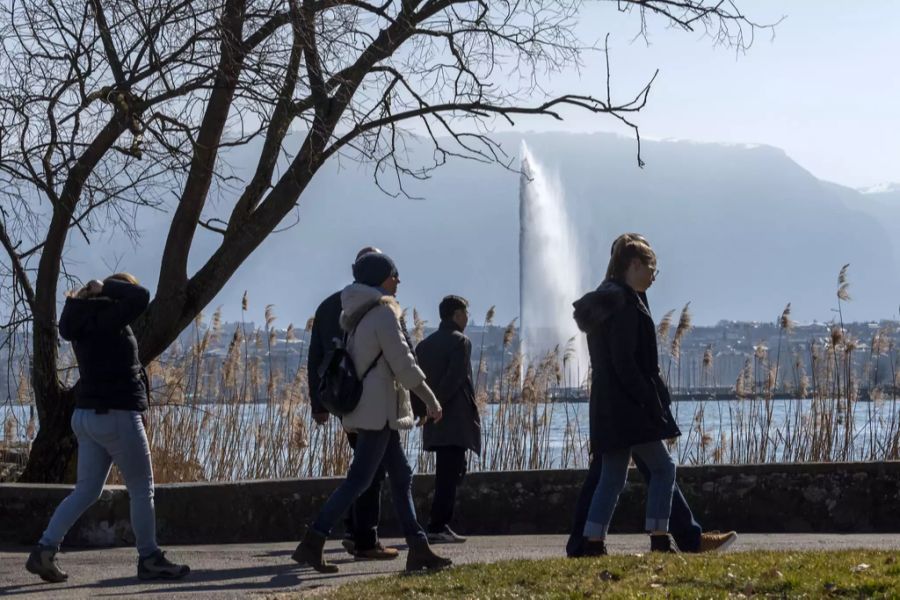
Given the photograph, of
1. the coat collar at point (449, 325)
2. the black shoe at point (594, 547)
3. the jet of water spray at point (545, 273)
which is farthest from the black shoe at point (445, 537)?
the jet of water spray at point (545, 273)

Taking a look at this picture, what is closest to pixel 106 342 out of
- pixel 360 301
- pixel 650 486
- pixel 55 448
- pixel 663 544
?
pixel 360 301

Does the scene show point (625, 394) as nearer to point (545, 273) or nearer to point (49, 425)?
point (49, 425)

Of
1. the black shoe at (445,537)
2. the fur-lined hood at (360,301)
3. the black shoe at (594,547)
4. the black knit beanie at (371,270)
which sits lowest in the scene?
the black shoe at (445,537)

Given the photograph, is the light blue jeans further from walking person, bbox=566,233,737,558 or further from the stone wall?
walking person, bbox=566,233,737,558

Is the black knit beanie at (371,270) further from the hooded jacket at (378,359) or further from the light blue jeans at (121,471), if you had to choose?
the light blue jeans at (121,471)

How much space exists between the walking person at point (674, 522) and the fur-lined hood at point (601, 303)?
0.89 feet

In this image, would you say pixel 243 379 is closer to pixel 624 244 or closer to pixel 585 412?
pixel 585 412

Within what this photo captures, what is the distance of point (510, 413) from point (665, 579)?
25.2 ft

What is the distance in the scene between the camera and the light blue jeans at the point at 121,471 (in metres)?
8.26

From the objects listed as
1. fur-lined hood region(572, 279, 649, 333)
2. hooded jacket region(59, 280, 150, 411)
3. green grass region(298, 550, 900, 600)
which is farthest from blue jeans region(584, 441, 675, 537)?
hooded jacket region(59, 280, 150, 411)

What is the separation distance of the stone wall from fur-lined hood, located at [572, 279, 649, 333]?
3.36 metres

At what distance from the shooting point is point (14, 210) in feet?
38.5

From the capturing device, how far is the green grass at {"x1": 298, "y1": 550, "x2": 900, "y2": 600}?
6.57 meters

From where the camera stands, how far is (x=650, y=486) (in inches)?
320
